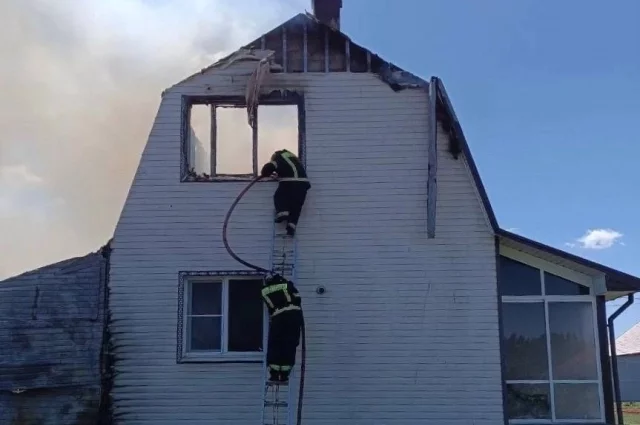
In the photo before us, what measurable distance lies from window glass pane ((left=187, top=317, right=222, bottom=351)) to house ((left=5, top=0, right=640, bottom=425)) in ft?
0.07

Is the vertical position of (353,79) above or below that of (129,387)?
above

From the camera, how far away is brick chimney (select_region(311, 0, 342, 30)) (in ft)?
46.0

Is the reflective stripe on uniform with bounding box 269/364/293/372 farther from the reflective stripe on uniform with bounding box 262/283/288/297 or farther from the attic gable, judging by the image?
the attic gable

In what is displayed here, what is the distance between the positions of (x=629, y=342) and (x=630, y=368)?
149 inches

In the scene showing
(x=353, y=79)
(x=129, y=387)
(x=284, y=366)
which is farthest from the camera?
(x=353, y=79)

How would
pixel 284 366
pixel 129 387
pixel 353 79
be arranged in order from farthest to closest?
pixel 353 79
pixel 129 387
pixel 284 366

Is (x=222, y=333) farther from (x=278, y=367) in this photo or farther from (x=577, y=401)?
(x=577, y=401)

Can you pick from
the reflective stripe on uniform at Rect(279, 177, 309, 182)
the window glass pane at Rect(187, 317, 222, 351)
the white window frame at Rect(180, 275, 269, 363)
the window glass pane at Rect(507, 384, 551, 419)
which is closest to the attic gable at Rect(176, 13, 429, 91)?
the reflective stripe on uniform at Rect(279, 177, 309, 182)

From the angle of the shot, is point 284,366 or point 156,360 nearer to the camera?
point 284,366

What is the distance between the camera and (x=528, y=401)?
11859 mm

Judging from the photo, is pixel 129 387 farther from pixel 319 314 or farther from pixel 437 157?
pixel 437 157

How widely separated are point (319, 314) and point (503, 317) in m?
2.77

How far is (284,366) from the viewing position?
1088cm

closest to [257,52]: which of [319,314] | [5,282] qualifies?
[319,314]
